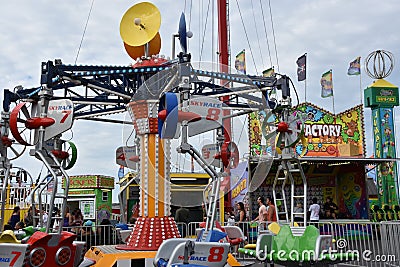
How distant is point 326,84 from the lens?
21.7 meters

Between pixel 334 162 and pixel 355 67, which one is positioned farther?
pixel 355 67

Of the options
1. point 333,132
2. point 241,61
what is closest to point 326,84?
point 333,132

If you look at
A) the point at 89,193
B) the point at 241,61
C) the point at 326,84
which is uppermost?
the point at 241,61

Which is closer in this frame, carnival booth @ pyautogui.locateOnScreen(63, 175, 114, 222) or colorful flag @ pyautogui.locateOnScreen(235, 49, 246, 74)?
colorful flag @ pyautogui.locateOnScreen(235, 49, 246, 74)

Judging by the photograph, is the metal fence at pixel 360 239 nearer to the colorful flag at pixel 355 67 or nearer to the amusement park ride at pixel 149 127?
the amusement park ride at pixel 149 127

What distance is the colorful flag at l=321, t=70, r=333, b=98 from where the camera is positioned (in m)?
21.6

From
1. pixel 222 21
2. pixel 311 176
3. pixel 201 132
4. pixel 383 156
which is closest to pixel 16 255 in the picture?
pixel 201 132

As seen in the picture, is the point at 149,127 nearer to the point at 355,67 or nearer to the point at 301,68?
the point at 301,68

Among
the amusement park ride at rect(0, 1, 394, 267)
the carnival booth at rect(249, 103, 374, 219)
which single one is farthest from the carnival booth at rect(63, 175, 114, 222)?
the amusement park ride at rect(0, 1, 394, 267)

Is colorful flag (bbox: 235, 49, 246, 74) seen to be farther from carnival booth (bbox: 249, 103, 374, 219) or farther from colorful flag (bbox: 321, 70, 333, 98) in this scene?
colorful flag (bbox: 321, 70, 333, 98)

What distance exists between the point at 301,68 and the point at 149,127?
1264cm

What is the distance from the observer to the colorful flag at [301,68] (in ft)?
64.9

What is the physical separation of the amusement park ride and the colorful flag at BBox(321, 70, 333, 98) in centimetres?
1139

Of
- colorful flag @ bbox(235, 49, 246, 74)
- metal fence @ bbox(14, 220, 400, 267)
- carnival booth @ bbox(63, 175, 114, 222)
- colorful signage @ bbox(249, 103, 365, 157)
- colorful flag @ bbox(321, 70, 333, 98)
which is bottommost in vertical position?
metal fence @ bbox(14, 220, 400, 267)
